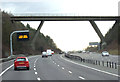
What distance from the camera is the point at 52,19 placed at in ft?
286

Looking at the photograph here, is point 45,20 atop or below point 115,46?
atop

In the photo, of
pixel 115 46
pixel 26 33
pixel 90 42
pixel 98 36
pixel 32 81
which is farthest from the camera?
pixel 90 42

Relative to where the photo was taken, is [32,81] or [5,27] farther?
[5,27]

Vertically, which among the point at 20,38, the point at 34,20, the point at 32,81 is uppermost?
the point at 34,20

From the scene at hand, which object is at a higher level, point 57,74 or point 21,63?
point 21,63

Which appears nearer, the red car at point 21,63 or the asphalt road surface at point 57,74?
the asphalt road surface at point 57,74

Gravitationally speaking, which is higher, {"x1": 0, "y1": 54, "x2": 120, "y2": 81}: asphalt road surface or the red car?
the red car

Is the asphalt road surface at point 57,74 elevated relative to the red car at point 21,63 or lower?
lower

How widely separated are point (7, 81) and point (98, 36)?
8150cm

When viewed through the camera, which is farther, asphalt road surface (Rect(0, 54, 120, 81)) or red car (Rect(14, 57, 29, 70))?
red car (Rect(14, 57, 29, 70))

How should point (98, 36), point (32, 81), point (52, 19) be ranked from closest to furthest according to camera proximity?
point (32, 81) → point (52, 19) → point (98, 36)

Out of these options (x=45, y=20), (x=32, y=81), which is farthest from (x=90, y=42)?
(x=32, y=81)

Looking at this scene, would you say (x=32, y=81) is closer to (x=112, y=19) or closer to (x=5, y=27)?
(x=5, y=27)

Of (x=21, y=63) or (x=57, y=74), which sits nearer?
(x=57, y=74)
